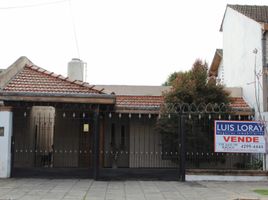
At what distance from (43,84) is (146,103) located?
5.21 metres

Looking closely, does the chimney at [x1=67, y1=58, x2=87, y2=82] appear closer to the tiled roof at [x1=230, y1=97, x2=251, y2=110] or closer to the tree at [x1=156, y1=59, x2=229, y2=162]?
the tree at [x1=156, y1=59, x2=229, y2=162]

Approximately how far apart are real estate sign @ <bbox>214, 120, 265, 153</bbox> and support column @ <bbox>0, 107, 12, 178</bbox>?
725 cm

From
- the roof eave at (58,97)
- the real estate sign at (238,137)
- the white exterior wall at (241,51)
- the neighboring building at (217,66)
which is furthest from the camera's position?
the neighboring building at (217,66)

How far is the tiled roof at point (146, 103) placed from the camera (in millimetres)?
17438

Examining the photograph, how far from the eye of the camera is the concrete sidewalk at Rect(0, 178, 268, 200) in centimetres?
1088

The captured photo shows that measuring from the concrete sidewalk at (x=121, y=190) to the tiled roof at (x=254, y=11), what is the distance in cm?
785

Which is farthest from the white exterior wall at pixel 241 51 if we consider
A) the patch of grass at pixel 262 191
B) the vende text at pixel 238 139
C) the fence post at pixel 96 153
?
the fence post at pixel 96 153

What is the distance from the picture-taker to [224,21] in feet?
78.8

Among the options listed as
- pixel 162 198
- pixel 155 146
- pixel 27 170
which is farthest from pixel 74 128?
pixel 162 198

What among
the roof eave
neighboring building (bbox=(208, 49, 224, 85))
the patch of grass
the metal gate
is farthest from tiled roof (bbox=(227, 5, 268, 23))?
the metal gate

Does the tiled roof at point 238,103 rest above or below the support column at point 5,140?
above

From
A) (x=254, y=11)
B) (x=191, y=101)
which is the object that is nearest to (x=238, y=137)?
(x=191, y=101)

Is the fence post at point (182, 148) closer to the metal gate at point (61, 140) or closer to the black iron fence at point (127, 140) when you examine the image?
the black iron fence at point (127, 140)

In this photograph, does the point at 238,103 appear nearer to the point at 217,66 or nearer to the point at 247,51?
the point at 247,51
